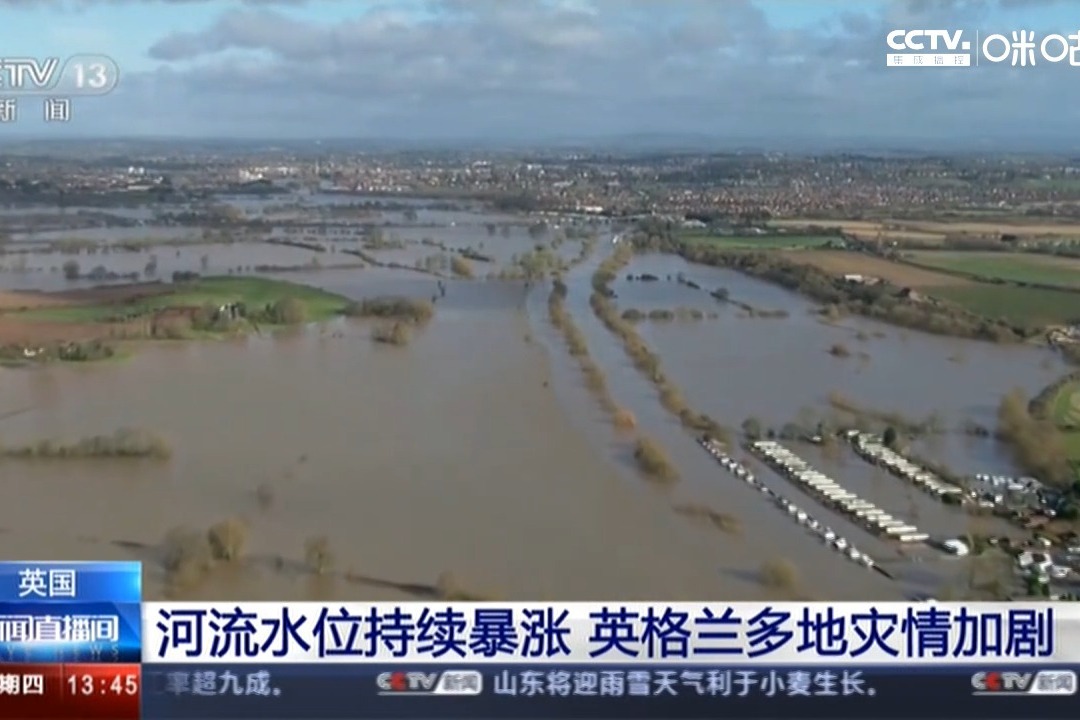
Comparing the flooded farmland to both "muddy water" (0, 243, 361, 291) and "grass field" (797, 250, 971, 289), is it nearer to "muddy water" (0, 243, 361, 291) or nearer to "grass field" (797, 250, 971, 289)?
"muddy water" (0, 243, 361, 291)

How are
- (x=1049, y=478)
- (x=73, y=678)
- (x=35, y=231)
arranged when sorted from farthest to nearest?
1. (x=35, y=231)
2. (x=1049, y=478)
3. (x=73, y=678)

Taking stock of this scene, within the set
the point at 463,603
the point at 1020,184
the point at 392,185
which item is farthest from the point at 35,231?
the point at 1020,184

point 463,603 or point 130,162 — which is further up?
point 130,162

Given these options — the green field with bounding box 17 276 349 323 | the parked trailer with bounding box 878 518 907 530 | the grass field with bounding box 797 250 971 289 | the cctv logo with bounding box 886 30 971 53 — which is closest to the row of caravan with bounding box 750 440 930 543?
the parked trailer with bounding box 878 518 907 530

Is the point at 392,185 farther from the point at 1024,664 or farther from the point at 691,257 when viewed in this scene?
the point at 1024,664

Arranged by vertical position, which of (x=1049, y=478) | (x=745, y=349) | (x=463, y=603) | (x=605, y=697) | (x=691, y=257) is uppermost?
(x=691, y=257)

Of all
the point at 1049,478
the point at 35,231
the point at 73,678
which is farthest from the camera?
the point at 35,231
